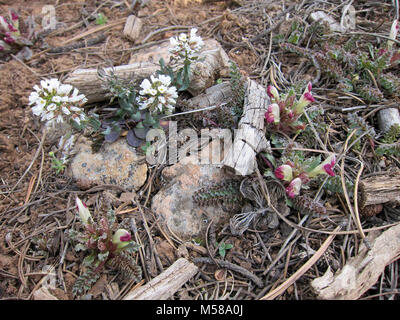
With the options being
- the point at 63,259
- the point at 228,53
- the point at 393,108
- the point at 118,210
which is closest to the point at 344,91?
the point at 393,108

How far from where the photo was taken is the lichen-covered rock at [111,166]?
2871 mm

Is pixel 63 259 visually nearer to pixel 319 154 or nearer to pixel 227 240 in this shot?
pixel 227 240

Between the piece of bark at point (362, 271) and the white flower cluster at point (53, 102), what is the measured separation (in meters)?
2.30

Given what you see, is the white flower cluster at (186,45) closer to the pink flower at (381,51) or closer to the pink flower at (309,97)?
the pink flower at (309,97)

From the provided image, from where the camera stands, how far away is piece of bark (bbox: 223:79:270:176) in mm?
2527

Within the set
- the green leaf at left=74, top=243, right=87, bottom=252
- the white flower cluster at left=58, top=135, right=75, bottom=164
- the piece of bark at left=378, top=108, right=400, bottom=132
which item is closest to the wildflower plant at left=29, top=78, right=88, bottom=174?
the white flower cluster at left=58, top=135, right=75, bottom=164

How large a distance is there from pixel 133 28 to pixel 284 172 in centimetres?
271

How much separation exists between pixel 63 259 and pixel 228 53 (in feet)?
8.94

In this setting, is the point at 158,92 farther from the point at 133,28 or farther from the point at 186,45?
the point at 133,28

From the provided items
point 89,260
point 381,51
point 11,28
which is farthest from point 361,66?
point 11,28

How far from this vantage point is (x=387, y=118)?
2994 millimetres

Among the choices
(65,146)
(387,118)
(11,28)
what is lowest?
(65,146)

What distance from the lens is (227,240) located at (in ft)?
8.30

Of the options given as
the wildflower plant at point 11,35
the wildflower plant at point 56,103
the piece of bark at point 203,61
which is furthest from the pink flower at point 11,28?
the wildflower plant at point 56,103
